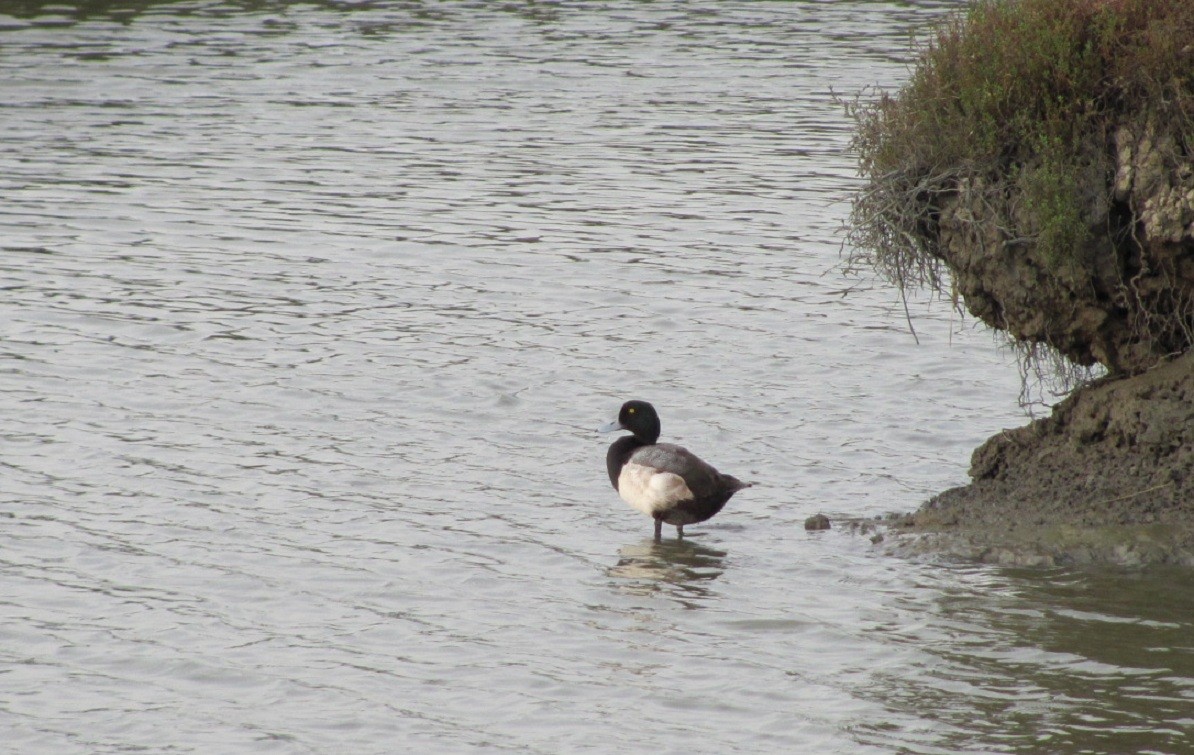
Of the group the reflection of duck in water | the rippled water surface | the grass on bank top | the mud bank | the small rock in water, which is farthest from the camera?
the small rock in water

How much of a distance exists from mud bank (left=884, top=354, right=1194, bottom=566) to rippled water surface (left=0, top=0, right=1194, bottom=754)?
0.33m

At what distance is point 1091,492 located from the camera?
36.6 feet

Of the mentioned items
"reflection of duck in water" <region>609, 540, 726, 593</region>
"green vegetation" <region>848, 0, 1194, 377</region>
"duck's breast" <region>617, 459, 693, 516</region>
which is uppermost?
"green vegetation" <region>848, 0, 1194, 377</region>

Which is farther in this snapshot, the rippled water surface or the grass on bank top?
the grass on bank top

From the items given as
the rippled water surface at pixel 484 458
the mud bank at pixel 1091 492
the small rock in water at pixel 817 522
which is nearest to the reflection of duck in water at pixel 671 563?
the rippled water surface at pixel 484 458

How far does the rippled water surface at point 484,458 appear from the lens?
8.98 m

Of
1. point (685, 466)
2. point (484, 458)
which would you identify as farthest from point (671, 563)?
point (484, 458)

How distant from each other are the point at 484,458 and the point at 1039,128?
5.06m

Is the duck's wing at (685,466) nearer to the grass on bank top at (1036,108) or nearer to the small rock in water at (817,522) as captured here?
the small rock in water at (817,522)

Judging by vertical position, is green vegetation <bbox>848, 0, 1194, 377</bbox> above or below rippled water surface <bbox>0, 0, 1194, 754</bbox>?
above

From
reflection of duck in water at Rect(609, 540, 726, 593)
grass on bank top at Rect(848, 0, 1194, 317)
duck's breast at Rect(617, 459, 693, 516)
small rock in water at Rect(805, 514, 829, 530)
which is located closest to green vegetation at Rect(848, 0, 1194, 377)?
grass on bank top at Rect(848, 0, 1194, 317)

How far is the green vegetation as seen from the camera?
34.4 feet

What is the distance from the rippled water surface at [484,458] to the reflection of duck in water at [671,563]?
4 centimetres

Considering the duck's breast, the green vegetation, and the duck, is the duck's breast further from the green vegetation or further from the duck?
the green vegetation
